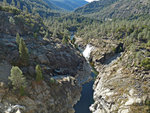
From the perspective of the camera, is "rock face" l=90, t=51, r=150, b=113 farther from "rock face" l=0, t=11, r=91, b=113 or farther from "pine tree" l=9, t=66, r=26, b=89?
"pine tree" l=9, t=66, r=26, b=89

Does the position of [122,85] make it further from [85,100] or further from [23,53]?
[23,53]

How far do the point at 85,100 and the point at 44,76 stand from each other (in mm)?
25894

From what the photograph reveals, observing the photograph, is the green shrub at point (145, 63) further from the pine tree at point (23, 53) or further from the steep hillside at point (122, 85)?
the pine tree at point (23, 53)

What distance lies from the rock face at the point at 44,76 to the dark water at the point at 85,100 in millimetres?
2650

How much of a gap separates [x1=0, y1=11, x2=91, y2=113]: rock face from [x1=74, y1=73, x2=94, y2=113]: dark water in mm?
2650

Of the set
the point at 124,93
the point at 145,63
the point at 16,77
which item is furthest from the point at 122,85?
the point at 16,77

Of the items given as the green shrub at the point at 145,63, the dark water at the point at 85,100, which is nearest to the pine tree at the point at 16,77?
the dark water at the point at 85,100

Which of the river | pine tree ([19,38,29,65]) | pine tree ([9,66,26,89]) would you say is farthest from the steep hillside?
pine tree ([19,38,29,65])

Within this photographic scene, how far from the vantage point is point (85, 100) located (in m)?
58.8

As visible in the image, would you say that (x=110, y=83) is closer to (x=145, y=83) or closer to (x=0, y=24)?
(x=145, y=83)

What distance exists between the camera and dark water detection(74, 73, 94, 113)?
5303 centimetres

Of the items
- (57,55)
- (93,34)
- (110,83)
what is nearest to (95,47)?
(93,34)

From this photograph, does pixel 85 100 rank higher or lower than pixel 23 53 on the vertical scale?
lower

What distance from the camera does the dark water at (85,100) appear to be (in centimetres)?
5303
